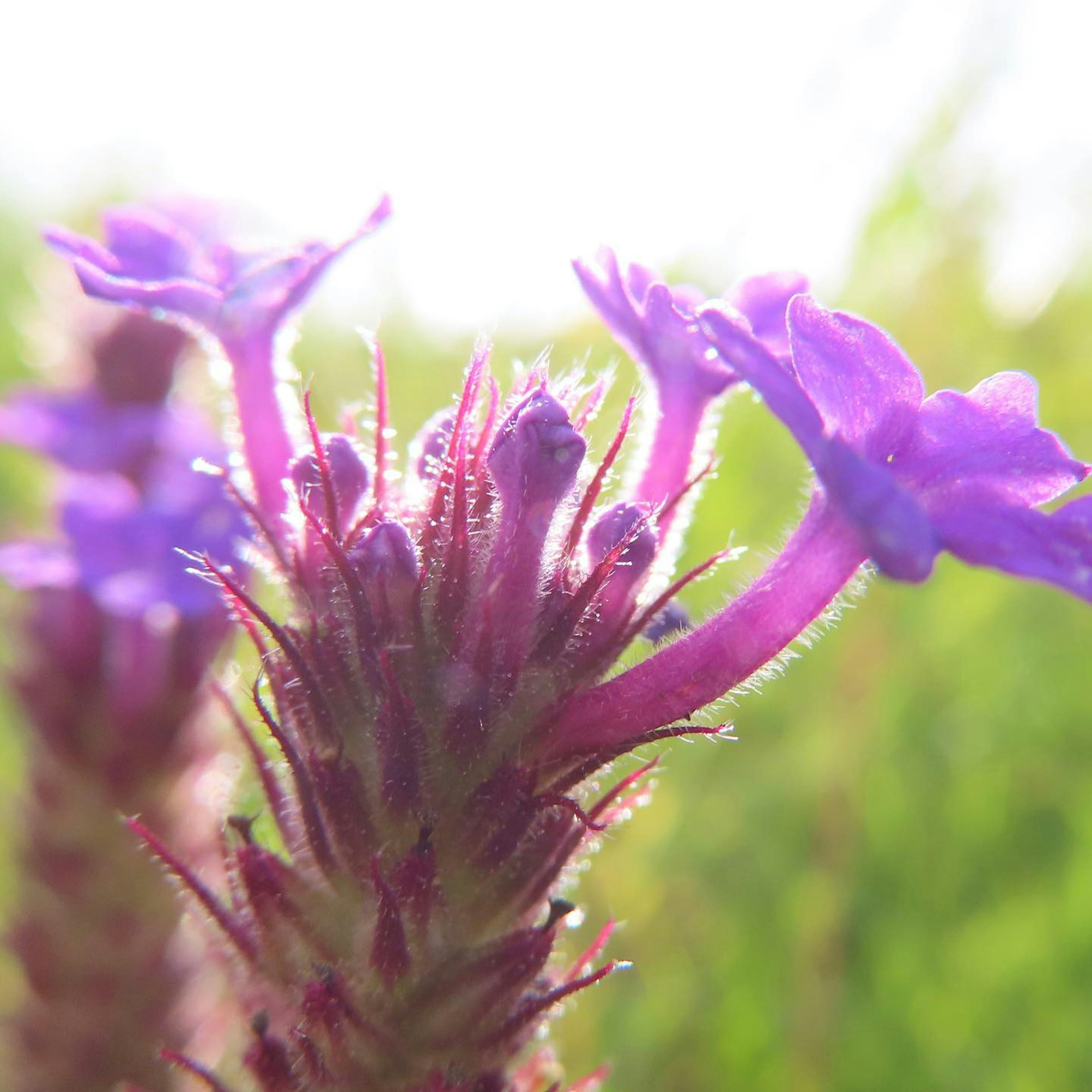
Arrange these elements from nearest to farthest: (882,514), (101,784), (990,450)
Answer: (882,514) → (990,450) → (101,784)

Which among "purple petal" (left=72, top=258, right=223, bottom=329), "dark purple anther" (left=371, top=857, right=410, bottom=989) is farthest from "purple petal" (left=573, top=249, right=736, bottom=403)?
"dark purple anther" (left=371, top=857, right=410, bottom=989)

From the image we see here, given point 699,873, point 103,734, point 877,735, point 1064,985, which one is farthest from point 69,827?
point 1064,985

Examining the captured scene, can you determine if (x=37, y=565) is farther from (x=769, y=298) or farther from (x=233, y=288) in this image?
(x=769, y=298)

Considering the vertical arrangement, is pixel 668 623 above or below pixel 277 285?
below

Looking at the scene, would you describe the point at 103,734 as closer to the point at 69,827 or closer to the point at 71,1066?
the point at 69,827

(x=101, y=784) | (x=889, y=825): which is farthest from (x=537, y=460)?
A: (x=889, y=825)
